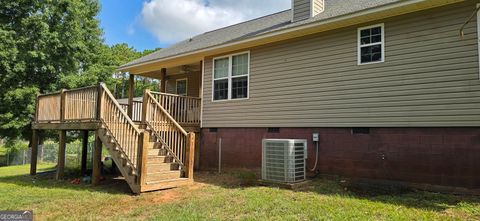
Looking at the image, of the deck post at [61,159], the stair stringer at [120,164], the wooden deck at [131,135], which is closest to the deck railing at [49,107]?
the wooden deck at [131,135]

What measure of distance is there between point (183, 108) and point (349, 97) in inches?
213

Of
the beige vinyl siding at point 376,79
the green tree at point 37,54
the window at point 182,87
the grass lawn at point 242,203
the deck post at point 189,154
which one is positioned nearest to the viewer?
the grass lawn at point 242,203

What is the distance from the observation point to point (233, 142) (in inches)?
398

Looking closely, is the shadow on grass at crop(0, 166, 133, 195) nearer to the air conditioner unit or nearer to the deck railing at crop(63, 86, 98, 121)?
the deck railing at crop(63, 86, 98, 121)

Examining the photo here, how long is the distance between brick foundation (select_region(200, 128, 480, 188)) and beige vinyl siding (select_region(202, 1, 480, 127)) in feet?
0.64

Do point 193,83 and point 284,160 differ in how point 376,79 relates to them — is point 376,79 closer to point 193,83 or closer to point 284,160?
point 284,160

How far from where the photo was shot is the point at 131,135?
753cm

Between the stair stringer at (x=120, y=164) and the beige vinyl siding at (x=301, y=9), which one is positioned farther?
the beige vinyl siding at (x=301, y=9)

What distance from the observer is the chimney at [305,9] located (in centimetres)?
938

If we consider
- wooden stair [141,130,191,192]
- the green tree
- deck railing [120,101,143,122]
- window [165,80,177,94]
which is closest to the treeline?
the green tree

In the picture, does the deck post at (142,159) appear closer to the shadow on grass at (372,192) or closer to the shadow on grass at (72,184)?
the shadow on grass at (72,184)

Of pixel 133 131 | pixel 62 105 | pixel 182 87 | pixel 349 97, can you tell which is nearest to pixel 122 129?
pixel 133 131

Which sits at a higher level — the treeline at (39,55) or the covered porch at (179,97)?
the treeline at (39,55)

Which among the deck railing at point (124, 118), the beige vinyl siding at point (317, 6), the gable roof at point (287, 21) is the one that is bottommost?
the deck railing at point (124, 118)
